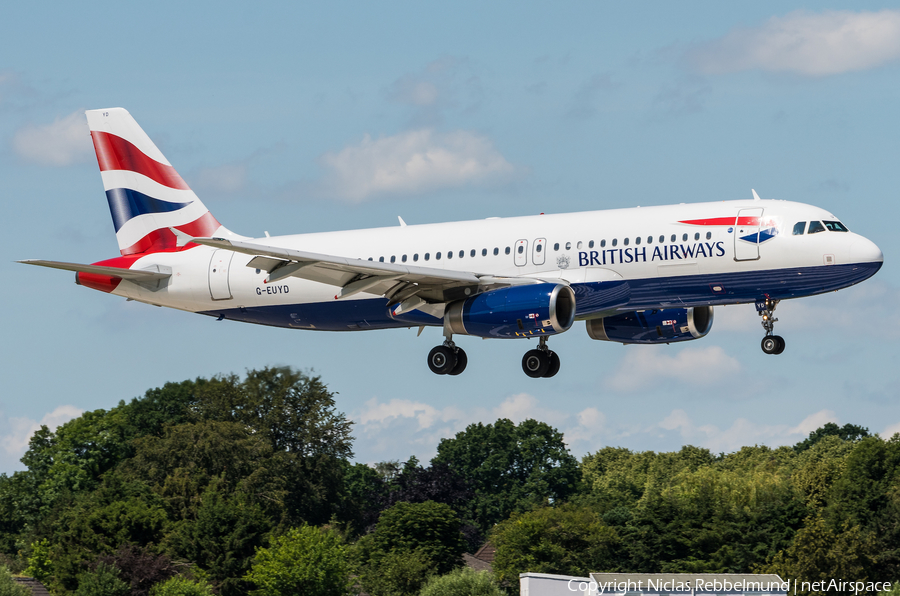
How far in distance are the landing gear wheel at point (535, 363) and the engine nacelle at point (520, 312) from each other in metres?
6.26

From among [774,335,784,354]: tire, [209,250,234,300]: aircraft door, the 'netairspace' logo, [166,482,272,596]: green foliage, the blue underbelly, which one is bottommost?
the 'netairspace' logo

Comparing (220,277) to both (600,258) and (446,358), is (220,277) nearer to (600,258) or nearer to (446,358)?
(446,358)

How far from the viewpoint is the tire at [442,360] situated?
171 feet

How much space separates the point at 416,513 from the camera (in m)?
119

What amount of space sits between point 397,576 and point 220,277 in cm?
5487

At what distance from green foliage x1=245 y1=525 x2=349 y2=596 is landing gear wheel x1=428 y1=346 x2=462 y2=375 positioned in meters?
45.4

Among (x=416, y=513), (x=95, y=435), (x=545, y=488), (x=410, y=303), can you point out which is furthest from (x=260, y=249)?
(x=545, y=488)

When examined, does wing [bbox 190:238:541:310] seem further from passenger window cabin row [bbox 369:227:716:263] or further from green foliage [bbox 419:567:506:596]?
green foliage [bbox 419:567:506:596]

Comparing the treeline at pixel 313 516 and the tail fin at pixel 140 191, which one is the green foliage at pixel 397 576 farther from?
the tail fin at pixel 140 191

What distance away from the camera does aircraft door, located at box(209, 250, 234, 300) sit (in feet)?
183

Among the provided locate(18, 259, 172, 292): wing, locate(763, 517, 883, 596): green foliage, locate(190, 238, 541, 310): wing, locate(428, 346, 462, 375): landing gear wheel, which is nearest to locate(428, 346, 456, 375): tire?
locate(428, 346, 462, 375): landing gear wheel

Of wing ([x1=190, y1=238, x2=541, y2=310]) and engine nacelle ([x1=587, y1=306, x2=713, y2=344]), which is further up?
wing ([x1=190, y1=238, x2=541, y2=310])

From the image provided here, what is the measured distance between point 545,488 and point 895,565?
225 ft

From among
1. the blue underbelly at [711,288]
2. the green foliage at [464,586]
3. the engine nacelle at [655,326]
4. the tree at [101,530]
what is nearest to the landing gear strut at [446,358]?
the blue underbelly at [711,288]
